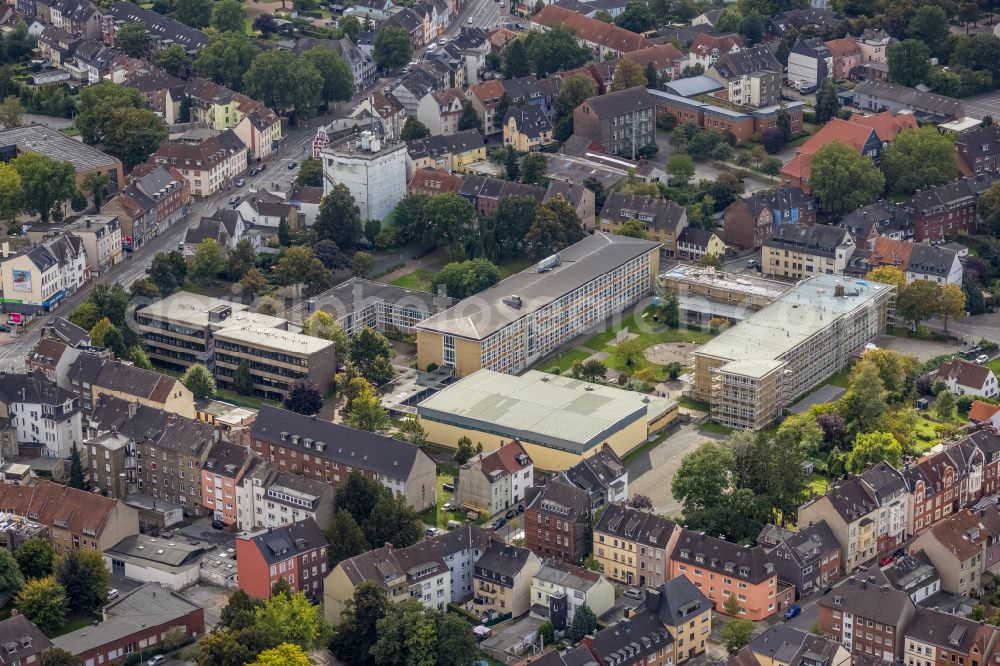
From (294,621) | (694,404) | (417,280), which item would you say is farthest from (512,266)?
(294,621)

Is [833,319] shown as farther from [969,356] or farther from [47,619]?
[47,619]

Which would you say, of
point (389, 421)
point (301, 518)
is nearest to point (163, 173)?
point (389, 421)

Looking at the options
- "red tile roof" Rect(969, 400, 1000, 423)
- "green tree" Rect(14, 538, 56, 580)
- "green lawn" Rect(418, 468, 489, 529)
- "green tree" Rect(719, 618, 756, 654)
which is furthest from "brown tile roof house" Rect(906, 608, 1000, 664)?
"green tree" Rect(14, 538, 56, 580)

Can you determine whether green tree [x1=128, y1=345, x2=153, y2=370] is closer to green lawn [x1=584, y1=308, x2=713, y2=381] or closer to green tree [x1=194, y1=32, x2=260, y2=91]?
green lawn [x1=584, y1=308, x2=713, y2=381]

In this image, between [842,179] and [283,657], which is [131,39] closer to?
[842,179]

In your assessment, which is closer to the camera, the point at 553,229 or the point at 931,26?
the point at 553,229

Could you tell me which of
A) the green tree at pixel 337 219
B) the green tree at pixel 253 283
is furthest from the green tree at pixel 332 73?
the green tree at pixel 253 283

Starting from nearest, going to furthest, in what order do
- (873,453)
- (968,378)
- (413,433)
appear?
(873,453) < (413,433) < (968,378)

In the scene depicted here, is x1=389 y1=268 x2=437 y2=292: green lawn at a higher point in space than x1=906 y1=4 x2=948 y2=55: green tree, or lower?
lower
